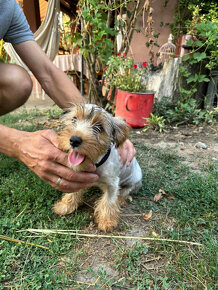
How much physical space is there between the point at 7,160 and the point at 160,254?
2501 millimetres

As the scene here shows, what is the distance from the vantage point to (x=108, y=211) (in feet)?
7.79

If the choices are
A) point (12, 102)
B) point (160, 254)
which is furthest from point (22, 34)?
point (160, 254)

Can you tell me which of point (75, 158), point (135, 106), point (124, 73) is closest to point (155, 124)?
point (135, 106)

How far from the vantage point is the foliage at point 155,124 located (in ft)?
16.4

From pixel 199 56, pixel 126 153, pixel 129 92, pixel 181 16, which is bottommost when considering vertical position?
pixel 126 153

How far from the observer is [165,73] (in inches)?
228

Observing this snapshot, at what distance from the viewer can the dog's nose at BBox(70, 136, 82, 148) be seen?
72.1 inches

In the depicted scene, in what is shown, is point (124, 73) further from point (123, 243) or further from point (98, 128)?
point (123, 243)

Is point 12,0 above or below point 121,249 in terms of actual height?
above

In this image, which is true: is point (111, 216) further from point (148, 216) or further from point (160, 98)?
point (160, 98)

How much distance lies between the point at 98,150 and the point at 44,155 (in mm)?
443

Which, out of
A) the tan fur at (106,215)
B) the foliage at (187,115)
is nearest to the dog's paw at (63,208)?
the tan fur at (106,215)

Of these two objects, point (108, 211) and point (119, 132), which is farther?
point (108, 211)

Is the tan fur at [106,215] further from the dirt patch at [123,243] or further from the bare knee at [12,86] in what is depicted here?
the bare knee at [12,86]
